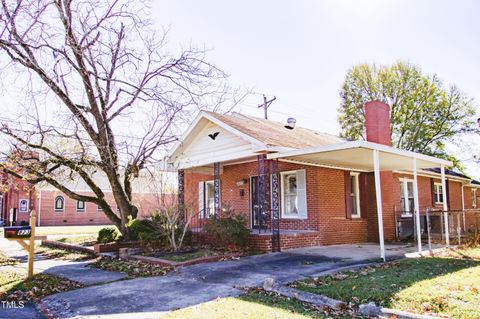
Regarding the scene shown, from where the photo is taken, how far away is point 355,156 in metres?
11.3

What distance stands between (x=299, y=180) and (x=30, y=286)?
28.9ft

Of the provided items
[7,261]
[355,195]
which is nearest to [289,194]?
[355,195]

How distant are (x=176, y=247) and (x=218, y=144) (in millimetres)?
3984

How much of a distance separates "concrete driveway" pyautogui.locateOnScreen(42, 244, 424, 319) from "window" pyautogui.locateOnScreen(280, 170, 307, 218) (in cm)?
263

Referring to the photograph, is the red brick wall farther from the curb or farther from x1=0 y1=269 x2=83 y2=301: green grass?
the curb

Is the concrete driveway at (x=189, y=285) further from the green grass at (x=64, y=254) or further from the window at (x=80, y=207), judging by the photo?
the window at (x=80, y=207)

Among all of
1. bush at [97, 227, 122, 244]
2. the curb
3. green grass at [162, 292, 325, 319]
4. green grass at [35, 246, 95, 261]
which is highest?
bush at [97, 227, 122, 244]

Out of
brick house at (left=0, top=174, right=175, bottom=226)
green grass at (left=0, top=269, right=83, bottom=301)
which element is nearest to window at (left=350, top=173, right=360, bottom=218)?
green grass at (left=0, top=269, right=83, bottom=301)

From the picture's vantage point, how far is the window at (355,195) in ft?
48.1

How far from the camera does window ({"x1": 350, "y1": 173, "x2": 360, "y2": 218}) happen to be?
14664 millimetres

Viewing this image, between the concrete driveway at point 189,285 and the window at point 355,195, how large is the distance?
390cm

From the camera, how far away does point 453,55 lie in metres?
14.8

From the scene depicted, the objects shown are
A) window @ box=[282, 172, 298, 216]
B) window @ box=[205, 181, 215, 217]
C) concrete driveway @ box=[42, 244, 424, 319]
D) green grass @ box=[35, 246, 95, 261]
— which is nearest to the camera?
concrete driveway @ box=[42, 244, 424, 319]

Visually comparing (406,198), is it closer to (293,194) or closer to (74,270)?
(293,194)
